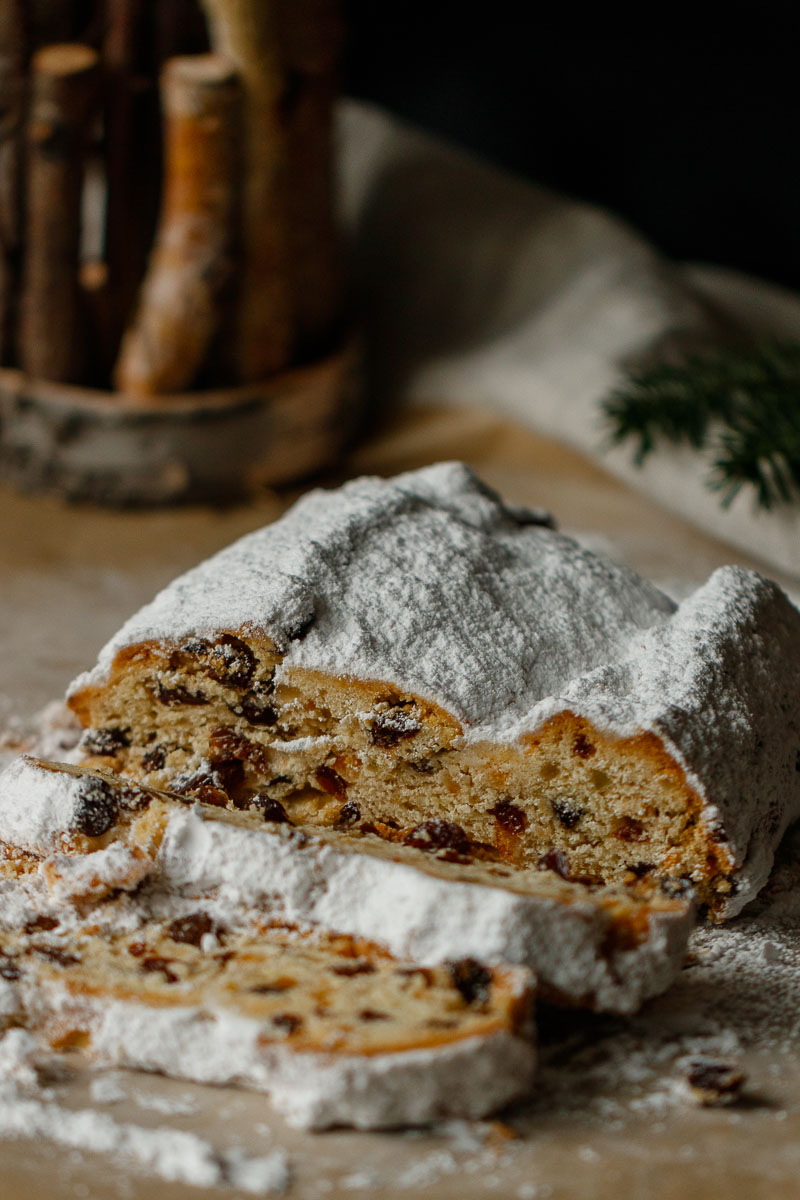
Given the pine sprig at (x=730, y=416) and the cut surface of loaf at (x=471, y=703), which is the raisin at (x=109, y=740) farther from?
the pine sprig at (x=730, y=416)

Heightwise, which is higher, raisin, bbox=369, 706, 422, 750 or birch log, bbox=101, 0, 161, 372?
birch log, bbox=101, 0, 161, 372

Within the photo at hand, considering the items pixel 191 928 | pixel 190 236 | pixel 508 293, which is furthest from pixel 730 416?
pixel 191 928

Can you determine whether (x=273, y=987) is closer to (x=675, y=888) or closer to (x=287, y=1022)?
(x=287, y=1022)

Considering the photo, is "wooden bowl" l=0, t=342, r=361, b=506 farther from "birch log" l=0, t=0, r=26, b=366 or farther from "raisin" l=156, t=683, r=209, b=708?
"raisin" l=156, t=683, r=209, b=708

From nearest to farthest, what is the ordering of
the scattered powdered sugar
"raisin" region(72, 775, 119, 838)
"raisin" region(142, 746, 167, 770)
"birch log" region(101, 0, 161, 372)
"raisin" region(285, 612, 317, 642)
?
1. the scattered powdered sugar
2. "raisin" region(72, 775, 119, 838)
3. "raisin" region(285, 612, 317, 642)
4. "raisin" region(142, 746, 167, 770)
5. "birch log" region(101, 0, 161, 372)

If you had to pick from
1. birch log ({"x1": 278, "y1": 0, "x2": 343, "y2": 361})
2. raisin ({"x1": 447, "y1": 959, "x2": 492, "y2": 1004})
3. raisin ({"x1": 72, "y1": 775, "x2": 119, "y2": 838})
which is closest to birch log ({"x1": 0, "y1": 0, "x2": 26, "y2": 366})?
birch log ({"x1": 278, "y1": 0, "x2": 343, "y2": 361})

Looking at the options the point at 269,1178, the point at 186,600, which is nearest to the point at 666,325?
the point at 186,600

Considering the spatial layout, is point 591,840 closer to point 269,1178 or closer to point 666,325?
point 269,1178

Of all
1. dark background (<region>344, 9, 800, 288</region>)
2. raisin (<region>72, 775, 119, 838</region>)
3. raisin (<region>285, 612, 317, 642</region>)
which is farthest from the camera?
dark background (<region>344, 9, 800, 288</region>)

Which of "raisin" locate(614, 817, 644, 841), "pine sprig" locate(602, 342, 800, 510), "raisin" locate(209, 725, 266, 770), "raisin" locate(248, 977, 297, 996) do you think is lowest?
"raisin" locate(248, 977, 297, 996)
